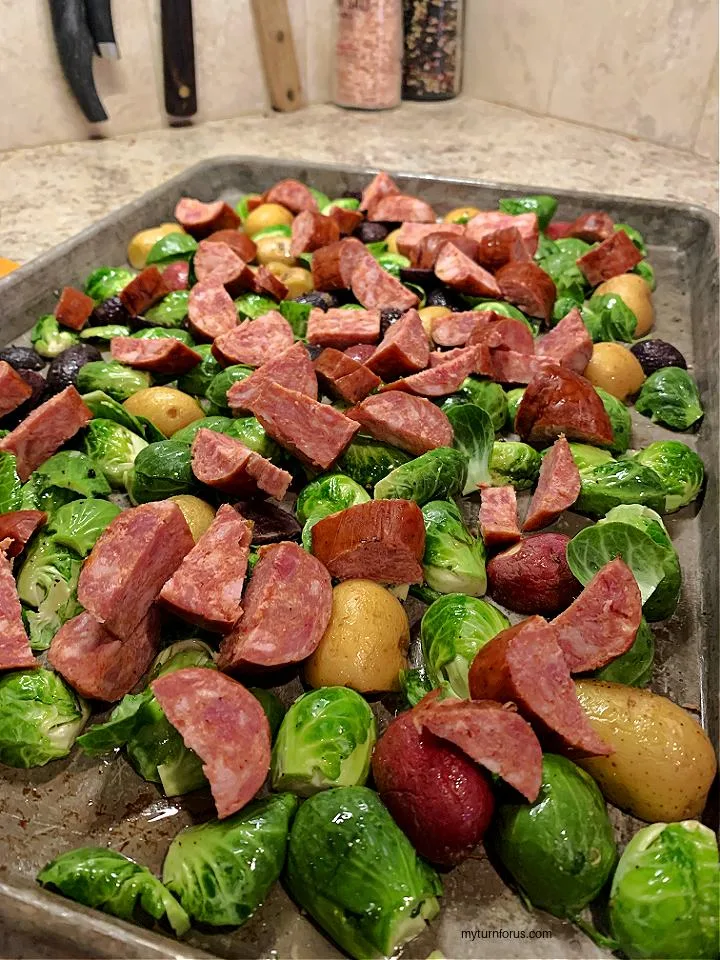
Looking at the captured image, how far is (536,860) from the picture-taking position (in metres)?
1.41

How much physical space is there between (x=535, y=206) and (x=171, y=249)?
1.67 m

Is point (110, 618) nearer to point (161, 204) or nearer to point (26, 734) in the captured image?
point (26, 734)

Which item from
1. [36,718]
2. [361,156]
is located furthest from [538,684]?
[361,156]

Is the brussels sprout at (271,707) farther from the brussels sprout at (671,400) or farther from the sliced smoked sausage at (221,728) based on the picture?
the brussels sprout at (671,400)

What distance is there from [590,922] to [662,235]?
3.07 meters

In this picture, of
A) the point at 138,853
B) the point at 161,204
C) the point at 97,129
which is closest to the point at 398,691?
the point at 138,853

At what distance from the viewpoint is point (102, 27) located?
3.95m

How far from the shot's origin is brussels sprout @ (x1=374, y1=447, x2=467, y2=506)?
211cm

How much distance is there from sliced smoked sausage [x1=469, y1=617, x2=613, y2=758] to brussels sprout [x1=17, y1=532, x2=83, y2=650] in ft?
3.28

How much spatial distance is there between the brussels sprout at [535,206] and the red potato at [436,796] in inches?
109

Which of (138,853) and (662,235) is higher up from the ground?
(662,235)

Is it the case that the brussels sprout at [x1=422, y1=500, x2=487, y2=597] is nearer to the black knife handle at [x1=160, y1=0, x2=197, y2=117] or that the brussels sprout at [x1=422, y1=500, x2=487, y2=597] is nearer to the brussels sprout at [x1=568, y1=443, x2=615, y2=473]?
the brussels sprout at [x1=568, y1=443, x2=615, y2=473]

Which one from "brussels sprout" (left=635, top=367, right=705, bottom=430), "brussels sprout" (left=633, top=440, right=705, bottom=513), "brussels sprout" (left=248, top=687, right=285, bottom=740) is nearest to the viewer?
"brussels sprout" (left=248, top=687, right=285, bottom=740)

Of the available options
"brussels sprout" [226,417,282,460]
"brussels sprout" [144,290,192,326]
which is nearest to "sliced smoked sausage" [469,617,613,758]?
"brussels sprout" [226,417,282,460]
